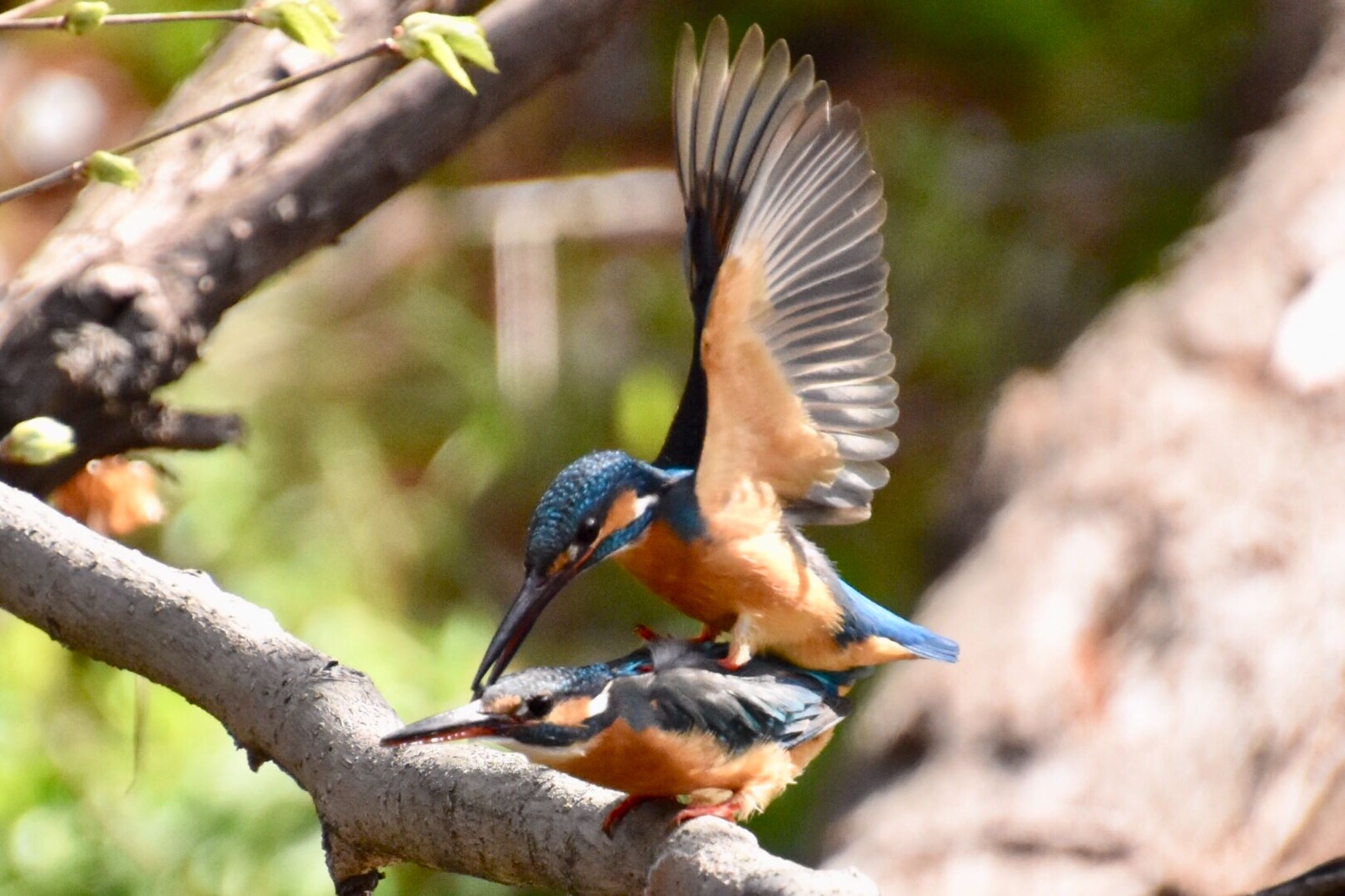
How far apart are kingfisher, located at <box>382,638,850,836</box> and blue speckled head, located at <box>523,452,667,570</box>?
105 millimetres

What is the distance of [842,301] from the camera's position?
164 centimetres

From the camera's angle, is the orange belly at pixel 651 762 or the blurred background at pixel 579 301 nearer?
the orange belly at pixel 651 762

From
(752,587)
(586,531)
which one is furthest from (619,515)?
(752,587)

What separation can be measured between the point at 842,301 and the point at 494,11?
851 mm

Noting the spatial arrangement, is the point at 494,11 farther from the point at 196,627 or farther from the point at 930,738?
the point at 930,738

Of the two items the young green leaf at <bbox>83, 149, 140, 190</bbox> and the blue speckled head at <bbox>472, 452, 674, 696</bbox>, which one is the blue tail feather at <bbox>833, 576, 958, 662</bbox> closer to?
the blue speckled head at <bbox>472, 452, 674, 696</bbox>

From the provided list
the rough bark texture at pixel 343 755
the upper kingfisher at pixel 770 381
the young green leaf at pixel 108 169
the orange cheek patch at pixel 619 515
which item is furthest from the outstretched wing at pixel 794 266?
the young green leaf at pixel 108 169

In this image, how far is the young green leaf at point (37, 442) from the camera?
4.80 feet

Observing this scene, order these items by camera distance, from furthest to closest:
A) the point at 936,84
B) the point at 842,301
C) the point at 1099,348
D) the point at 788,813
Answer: the point at 936,84 → the point at 788,813 → the point at 1099,348 → the point at 842,301

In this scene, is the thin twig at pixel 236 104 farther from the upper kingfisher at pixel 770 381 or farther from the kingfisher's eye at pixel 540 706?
the kingfisher's eye at pixel 540 706

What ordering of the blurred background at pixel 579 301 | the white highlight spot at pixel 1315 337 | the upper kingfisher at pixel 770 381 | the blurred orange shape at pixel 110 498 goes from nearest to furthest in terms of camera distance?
1. the upper kingfisher at pixel 770 381
2. the blurred orange shape at pixel 110 498
3. the white highlight spot at pixel 1315 337
4. the blurred background at pixel 579 301

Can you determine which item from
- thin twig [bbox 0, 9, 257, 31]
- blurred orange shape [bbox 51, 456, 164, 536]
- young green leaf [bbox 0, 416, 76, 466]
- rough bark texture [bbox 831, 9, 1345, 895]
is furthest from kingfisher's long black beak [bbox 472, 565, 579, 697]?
rough bark texture [bbox 831, 9, 1345, 895]

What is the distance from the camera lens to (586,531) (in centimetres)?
145

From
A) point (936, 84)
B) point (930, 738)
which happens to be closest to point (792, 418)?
point (930, 738)
